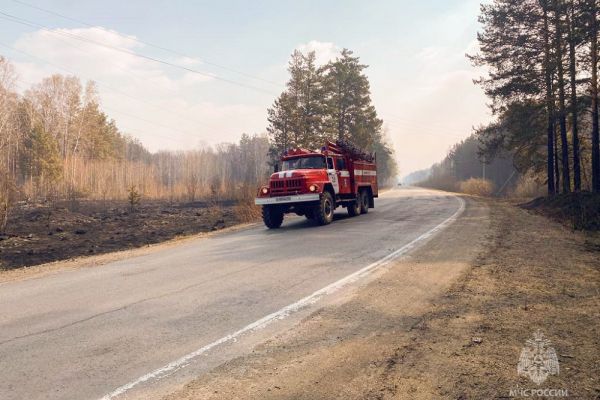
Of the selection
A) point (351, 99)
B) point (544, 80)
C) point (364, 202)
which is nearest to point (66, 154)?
point (351, 99)

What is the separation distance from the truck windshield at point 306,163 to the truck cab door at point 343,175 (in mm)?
977

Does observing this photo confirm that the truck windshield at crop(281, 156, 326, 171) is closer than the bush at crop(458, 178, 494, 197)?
Yes

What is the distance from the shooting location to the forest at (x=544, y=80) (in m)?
17.8

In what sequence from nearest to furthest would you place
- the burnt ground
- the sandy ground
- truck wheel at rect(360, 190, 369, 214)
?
the sandy ground → the burnt ground → truck wheel at rect(360, 190, 369, 214)

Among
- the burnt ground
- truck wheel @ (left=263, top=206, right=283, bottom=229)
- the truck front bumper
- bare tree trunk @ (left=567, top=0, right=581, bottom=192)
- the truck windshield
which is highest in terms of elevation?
bare tree trunk @ (left=567, top=0, right=581, bottom=192)

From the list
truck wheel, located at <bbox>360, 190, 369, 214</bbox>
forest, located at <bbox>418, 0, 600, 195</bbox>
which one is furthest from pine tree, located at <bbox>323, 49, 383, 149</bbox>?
truck wheel, located at <bbox>360, 190, 369, 214</bbox>

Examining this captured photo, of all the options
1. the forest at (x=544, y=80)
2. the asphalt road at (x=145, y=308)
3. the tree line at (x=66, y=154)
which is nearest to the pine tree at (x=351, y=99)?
the tree line at (x=66, y=154)

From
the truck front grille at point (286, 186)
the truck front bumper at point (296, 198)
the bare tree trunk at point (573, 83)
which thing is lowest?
the truck front bumper at point (296, 198)

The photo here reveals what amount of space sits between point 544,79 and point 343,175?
14.5m

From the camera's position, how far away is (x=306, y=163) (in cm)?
1378

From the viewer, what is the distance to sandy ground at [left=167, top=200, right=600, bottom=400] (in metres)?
2.95

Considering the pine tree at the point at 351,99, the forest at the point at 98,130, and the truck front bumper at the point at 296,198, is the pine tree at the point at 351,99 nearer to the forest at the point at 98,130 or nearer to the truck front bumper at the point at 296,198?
the forest at the point at 98,130

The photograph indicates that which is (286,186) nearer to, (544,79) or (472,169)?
(544,79)

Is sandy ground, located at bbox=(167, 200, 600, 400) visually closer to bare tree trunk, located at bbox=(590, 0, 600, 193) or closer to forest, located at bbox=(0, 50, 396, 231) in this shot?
bare tree trunk, located at bbox=(590, 0, 600, 193)
